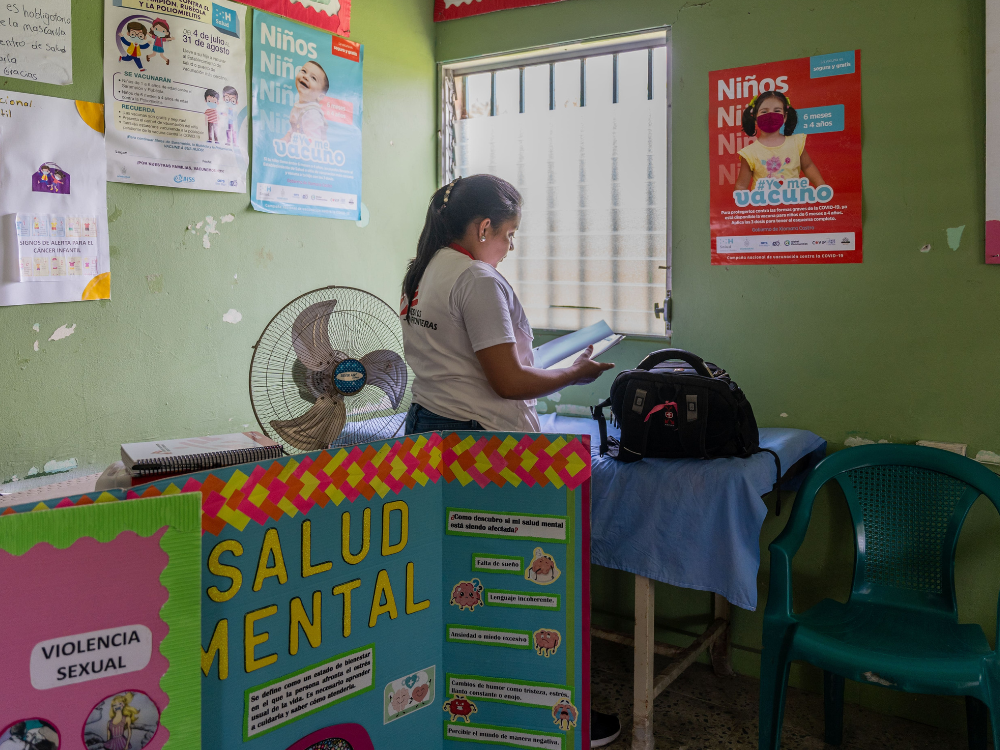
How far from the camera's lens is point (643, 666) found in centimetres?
223

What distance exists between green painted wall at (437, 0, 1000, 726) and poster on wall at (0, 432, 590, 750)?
4.70ft

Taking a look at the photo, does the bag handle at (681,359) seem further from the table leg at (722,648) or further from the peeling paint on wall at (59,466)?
the peeling paint on wall at (59,466)

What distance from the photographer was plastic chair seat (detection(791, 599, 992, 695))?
5.85 feet

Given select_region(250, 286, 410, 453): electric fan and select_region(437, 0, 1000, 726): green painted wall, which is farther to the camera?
select_region(437, 0, 1000, 726): green painted wall

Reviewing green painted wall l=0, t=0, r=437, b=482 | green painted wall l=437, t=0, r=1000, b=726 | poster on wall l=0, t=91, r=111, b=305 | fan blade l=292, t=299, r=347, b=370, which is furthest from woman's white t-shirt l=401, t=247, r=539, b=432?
green painted wall l=437, t=0, r=1000, b=726

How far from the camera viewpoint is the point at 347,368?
160 centimetres

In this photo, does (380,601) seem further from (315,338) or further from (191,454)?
(315,338)

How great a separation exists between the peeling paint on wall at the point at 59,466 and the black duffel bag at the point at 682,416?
1550 millimetres

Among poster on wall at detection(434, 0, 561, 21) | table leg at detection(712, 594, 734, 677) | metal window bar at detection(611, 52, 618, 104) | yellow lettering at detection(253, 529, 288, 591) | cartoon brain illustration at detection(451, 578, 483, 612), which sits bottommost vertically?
table leg at detection(712, 594, 734, 677)

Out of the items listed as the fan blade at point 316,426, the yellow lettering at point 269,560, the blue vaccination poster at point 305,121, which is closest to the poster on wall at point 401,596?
the yellow lettering at point 269,560

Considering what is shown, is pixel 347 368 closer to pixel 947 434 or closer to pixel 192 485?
pixel 192 485

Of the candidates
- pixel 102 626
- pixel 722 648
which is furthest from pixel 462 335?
pixel 722 648

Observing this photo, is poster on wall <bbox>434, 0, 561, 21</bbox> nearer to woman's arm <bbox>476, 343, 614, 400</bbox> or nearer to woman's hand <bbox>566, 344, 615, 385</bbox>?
woman's hand <bbox>566, 344, 615, 385</bbox>

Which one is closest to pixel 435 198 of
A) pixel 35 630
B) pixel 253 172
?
pixel 253 172
